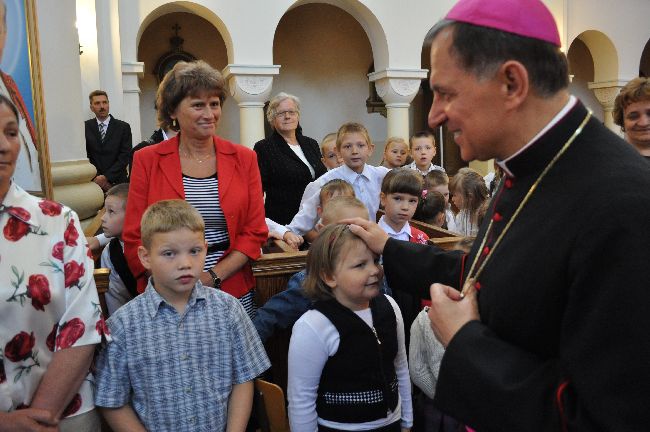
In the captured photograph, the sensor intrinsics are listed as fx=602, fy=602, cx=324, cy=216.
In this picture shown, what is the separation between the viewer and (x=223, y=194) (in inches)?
107

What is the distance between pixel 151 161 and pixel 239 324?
39.8 inches

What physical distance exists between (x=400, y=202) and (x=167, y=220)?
61.9 inches

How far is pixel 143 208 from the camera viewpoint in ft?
8.87

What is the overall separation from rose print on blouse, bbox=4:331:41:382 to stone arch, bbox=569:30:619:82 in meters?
12.8

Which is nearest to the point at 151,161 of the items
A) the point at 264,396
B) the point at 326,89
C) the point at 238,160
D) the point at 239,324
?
the point at 238,160

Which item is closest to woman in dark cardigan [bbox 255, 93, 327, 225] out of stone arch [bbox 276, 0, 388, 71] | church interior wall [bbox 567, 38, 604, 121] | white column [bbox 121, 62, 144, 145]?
white column [bbox 121, 62, 144, 145]

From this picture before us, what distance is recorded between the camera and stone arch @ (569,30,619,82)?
483 inches

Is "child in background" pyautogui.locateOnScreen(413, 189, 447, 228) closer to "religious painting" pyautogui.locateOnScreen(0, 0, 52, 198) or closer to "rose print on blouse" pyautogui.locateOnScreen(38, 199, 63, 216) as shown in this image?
"religious painting" pyautogui.locateOnScreen(0, 0, 52, 198)

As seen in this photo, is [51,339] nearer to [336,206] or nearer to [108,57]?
[336,206]

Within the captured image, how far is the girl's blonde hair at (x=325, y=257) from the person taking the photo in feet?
7.05

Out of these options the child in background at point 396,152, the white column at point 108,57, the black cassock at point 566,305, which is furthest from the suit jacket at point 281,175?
the white column at point 108,57

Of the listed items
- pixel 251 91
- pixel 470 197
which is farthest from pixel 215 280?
pixel 251 91

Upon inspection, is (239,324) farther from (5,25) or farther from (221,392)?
(5,25)

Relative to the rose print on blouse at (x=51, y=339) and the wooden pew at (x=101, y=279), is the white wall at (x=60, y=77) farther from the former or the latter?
the rose print on blouse at (x=51, y=339)
